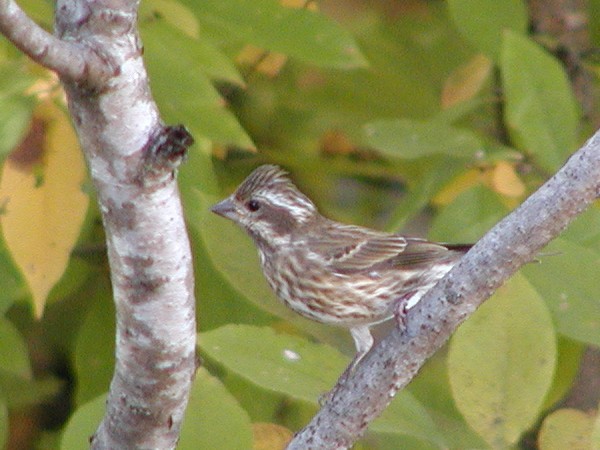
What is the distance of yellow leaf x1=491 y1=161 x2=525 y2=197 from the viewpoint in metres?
4.08

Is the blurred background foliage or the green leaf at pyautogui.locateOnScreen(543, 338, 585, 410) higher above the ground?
the blurred background foliage

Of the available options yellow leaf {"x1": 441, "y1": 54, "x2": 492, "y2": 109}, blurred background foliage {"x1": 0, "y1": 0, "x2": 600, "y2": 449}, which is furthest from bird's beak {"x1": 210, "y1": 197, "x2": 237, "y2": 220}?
yellow leaf {"x1": 441, "y1": 54, "x2": 492, "y2": 109}

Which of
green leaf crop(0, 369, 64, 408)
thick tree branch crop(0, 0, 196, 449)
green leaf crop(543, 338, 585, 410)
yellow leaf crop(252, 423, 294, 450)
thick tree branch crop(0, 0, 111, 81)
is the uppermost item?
thick tree branch crop(0, 0, 111, 81)

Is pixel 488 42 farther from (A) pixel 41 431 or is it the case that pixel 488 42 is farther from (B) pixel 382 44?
(A) pixel 41 431

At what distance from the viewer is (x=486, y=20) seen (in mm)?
4383

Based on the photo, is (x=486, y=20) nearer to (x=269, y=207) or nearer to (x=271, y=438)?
(x=269, y=207)

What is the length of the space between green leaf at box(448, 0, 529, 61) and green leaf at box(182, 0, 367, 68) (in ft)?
1.88

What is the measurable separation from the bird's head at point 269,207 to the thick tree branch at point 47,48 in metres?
2.02

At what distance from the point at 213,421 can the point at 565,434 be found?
92 cm

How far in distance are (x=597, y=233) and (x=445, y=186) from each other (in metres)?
0.90

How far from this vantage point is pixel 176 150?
2.39 meters

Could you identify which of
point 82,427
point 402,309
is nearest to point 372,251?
point 402,309

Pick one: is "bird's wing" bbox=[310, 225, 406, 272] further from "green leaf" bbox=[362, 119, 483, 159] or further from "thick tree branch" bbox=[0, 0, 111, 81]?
"thick tree branch" bbox=[0, 0, 111, 81]

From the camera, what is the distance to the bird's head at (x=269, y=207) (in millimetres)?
4430
